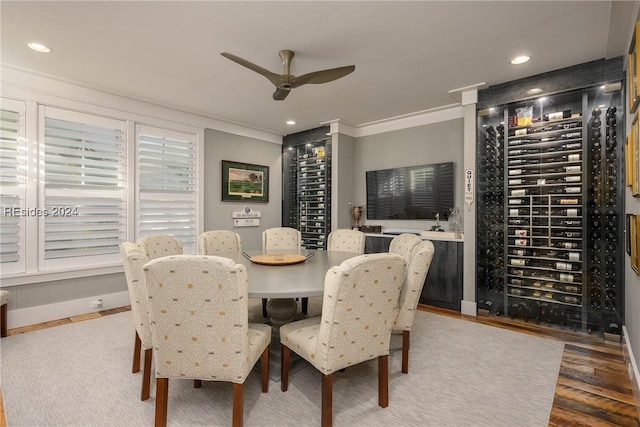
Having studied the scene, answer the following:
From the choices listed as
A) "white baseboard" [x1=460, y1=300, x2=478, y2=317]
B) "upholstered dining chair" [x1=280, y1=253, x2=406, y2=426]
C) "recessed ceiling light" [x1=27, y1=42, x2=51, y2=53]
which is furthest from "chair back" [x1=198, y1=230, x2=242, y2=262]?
"white baseboard" [x1=460, y1=300, x2=478, y2=317]

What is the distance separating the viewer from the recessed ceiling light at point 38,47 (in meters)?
2.78

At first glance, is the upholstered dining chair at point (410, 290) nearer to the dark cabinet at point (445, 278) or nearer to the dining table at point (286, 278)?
the dining table at point (286, 278)

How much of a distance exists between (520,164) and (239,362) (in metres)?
3.58

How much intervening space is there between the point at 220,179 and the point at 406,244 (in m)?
3.36

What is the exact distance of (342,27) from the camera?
2504 millimetres

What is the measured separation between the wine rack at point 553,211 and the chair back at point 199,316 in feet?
10.5

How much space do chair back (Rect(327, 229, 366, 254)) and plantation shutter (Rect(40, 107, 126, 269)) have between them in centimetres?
271

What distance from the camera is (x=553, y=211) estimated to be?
3369 mm

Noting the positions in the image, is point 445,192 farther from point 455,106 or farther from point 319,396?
point 319,396

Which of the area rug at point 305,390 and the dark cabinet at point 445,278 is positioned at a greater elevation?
the dark cabinet at point 445,278

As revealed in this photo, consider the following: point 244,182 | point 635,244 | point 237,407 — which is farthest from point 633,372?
point 244,182

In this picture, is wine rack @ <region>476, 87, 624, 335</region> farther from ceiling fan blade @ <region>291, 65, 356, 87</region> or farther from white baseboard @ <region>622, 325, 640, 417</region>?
ceiling fan blade @ <region>291, 65, 356, 87</region>

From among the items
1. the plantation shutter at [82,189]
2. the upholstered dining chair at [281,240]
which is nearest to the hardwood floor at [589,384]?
the plantation shutter at [82,189]

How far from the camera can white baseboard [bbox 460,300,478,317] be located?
3763mm
